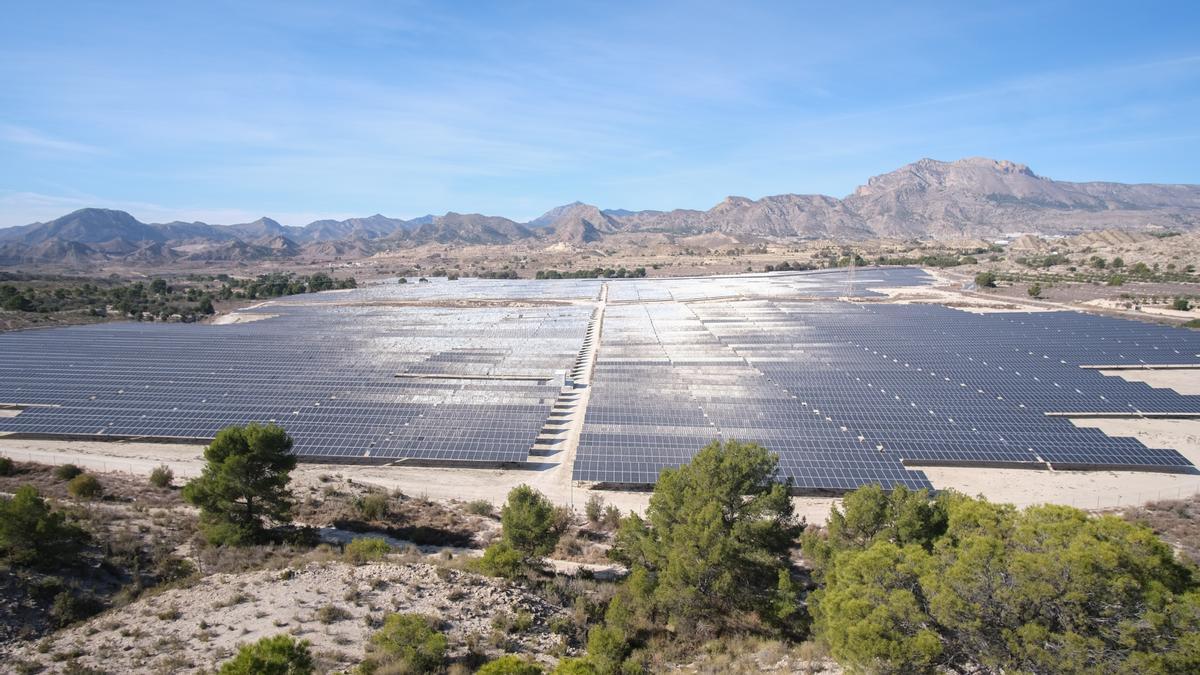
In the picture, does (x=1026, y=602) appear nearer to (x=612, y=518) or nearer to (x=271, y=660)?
(x=271, y=660)

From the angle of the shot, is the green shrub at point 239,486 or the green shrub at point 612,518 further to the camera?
the green shrub at point 612,518

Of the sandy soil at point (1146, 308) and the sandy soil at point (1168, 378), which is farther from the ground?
the sandy soil at point (1146, 308)

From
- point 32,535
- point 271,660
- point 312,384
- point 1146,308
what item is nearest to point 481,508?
point 32,535

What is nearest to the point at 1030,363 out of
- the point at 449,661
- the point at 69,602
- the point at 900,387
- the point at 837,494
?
the point at 900,387

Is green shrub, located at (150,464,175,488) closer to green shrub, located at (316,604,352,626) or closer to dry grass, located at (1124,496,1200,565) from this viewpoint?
green shrub, located at (316,604,352,626)

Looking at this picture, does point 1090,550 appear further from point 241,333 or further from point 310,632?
point 241,333

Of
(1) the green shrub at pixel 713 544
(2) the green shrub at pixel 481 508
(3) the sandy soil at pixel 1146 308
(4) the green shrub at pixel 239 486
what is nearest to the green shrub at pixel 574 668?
(1) the green shrub at pixel 713 544

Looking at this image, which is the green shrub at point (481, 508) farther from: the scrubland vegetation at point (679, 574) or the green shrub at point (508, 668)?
the green shrub at point (508, 668)
